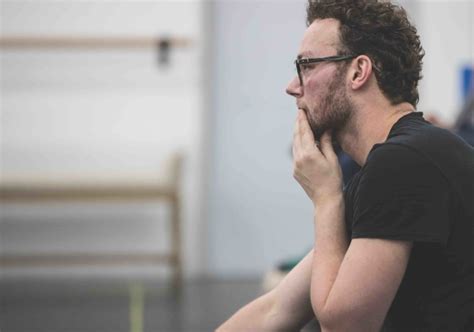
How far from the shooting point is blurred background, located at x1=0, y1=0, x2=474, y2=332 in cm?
471

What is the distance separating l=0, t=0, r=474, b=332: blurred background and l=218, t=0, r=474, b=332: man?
10.4 ft

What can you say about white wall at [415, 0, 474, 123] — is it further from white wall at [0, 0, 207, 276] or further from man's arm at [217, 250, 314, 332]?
man's arm at [217, 250, 314, 332]

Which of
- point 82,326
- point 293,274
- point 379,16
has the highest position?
point 379,16

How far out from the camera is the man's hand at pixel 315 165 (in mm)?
1319

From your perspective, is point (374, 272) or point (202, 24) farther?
point (202, 24)

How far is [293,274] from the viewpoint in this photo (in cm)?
151

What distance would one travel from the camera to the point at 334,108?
1.39 meters

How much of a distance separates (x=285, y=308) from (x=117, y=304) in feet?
9.25

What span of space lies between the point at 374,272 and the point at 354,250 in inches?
2.0

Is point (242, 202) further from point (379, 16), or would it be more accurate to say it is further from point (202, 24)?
point (379, 16)

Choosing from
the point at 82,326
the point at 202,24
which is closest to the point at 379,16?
the point at 82,326

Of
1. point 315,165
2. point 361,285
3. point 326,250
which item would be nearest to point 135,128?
point 315,165

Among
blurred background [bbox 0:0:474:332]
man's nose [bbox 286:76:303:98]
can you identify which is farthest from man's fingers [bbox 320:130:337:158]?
blurred background [bbox 0:0:474:332]

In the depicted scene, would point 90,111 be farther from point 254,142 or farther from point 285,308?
point 285,308
